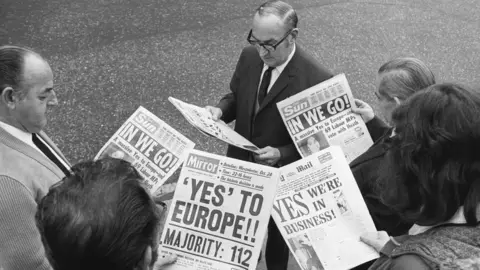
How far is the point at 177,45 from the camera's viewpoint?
16.2ft

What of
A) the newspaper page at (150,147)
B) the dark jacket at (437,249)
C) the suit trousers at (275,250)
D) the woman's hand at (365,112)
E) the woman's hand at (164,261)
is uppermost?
the woman's hand at (365,112)

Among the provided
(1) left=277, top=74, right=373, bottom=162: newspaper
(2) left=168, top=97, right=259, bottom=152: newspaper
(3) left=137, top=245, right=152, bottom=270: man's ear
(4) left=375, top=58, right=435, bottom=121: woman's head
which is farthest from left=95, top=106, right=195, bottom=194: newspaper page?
(3) left=137, top=245, right=152, bottom=270: man's ear

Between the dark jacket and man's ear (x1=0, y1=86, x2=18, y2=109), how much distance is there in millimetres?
1140

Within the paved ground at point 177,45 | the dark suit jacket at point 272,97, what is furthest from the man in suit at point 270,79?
the paved ground at point 177,45

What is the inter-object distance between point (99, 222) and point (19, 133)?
0.80 meters

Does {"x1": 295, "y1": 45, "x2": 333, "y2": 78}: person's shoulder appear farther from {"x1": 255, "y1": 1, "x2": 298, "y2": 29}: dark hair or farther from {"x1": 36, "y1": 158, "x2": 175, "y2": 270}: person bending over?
{"x1": 36, "y1": 158, "x2": 175, "y2": 270}: person bending over

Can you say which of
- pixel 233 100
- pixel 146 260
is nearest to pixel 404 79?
pixel 233 100

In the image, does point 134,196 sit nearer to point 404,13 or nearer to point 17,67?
point 17,67

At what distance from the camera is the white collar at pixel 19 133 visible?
1.50 metres

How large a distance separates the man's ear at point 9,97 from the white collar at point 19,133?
6 cm

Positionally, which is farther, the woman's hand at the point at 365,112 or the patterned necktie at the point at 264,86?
the patterned necktie at the point at 264,86

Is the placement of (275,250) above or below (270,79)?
below

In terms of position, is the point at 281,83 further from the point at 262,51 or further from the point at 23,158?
the point at 23,158

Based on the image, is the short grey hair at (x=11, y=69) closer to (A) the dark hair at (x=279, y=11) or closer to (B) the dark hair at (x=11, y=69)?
(B) the dark hair at (x=11, y=69)
